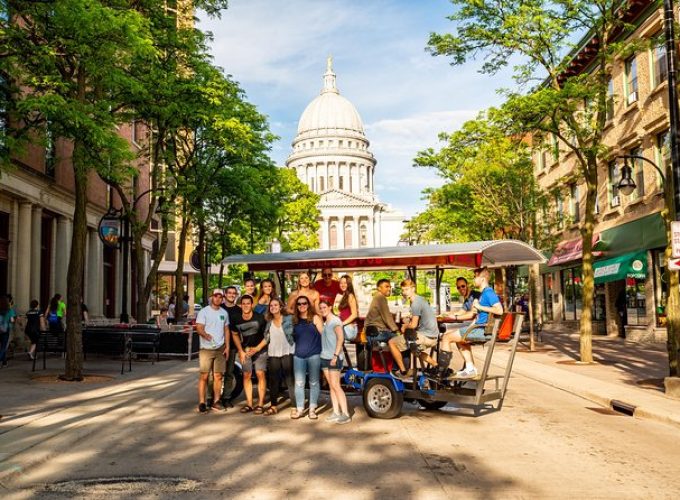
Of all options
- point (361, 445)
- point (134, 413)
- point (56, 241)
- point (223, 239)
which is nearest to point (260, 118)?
point (223, 239)

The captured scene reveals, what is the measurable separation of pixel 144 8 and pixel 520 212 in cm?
1984

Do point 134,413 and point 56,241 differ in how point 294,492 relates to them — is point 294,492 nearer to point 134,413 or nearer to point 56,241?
point 134,413

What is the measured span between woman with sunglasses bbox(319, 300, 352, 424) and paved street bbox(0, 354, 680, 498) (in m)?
0.30

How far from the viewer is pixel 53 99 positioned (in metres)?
12.8

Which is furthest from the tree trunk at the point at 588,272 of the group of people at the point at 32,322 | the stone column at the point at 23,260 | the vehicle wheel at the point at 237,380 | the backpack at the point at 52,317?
the stone column at the point at 23,260

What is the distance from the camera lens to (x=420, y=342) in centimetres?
1030

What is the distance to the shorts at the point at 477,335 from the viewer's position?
33.1 feet

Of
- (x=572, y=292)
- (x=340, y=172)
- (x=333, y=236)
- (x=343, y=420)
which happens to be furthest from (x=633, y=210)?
(x=340, y=172)

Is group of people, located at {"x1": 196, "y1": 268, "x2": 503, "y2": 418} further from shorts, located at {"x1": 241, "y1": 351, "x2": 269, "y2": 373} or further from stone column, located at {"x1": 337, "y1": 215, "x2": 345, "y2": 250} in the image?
stone column, located at {"x1": 337, "y1": 215, "x2": 345, "y2": 250}

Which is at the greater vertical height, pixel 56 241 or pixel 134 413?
pixel 56 241

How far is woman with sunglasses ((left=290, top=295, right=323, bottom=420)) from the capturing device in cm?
1020

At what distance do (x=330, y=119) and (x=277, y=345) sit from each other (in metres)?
150

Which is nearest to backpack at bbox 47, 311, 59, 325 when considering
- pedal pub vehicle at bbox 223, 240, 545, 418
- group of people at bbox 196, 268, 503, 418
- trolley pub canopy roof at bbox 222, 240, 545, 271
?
pedal pub vehicle at bbox 223, 240, 545, 418

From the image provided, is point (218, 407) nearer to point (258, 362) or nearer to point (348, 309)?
point (258, 362)
